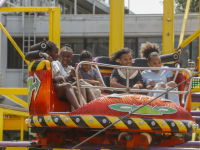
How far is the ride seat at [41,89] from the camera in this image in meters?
4.56

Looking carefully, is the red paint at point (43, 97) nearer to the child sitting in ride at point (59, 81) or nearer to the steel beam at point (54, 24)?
the child sitting in ride at point (59, 81)

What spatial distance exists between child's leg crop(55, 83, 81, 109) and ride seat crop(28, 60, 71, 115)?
0.09 meters

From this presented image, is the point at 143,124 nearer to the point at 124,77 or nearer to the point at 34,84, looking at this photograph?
the point at 34,84

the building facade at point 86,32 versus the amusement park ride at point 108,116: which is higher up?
the building facade at point 86,32

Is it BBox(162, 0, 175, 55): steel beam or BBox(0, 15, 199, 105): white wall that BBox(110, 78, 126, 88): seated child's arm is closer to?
BBox(162, 0, 175, 55): steel beam

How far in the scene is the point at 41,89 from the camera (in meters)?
4.59

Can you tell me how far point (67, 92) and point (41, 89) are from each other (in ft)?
1.07

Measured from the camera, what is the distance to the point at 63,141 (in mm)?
4922

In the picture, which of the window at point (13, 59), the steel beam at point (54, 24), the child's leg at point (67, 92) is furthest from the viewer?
the window at point (13, 59)

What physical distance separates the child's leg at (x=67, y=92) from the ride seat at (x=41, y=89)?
3.7 inches

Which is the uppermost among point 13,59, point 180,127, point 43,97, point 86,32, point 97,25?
point 97,25

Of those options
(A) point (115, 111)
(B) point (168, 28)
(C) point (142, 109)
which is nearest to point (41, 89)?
(A) point (115, 111)

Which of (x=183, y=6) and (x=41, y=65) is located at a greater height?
(x=183, y=6)

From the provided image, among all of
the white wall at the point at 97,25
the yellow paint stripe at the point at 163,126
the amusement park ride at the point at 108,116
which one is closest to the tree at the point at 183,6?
the white wall at the point at 97,25
